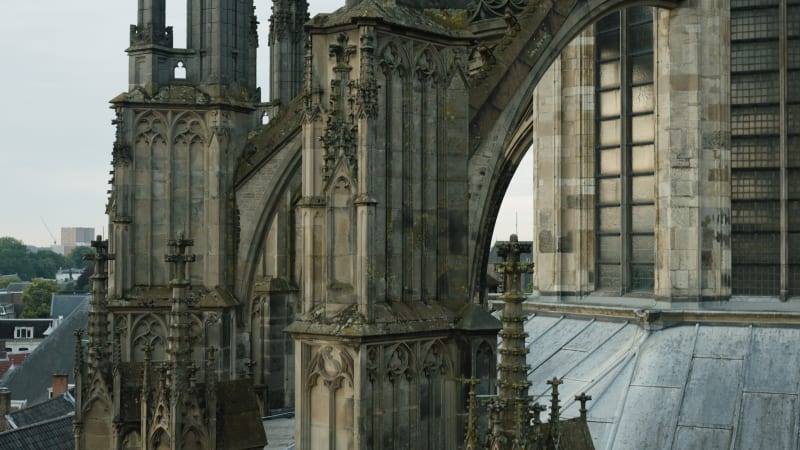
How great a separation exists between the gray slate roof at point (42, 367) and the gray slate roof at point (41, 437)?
2344cm

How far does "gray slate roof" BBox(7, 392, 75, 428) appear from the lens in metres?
44.2

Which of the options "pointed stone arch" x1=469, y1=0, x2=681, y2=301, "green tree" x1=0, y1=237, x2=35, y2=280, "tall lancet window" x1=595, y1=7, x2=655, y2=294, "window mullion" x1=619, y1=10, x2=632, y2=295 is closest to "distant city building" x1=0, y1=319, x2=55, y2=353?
"tall lancet window" x1=595, y1=7, x2=655, y2=294

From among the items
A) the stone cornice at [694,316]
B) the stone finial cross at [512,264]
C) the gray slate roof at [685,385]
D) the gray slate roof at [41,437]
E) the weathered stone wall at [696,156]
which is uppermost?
the weathered stone wall at [696,156]

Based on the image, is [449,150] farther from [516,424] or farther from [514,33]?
[516,424]

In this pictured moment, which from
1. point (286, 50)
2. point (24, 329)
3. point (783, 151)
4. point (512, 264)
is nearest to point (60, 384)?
point (286, 50)

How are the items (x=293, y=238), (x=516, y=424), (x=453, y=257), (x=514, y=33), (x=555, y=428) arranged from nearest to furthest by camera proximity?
(x=516, y=424), (x=555, y=428), (x=453, y=257), (x=514, y=33), (x=293, y=238)

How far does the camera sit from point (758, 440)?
13.6m

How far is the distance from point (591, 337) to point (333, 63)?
7.25 meters

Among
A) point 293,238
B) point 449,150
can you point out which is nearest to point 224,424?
point 449,150

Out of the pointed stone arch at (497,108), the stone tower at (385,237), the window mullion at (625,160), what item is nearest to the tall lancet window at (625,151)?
the window mullion at (625,160)

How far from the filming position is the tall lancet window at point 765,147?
15.2m

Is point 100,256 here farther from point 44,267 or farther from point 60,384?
point 44,267

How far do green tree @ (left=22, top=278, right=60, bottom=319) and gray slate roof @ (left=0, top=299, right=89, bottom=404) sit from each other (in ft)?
161

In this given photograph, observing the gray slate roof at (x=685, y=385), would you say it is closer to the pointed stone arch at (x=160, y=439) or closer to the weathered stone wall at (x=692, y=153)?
the weathered stone wall at (x=692, y=153)
